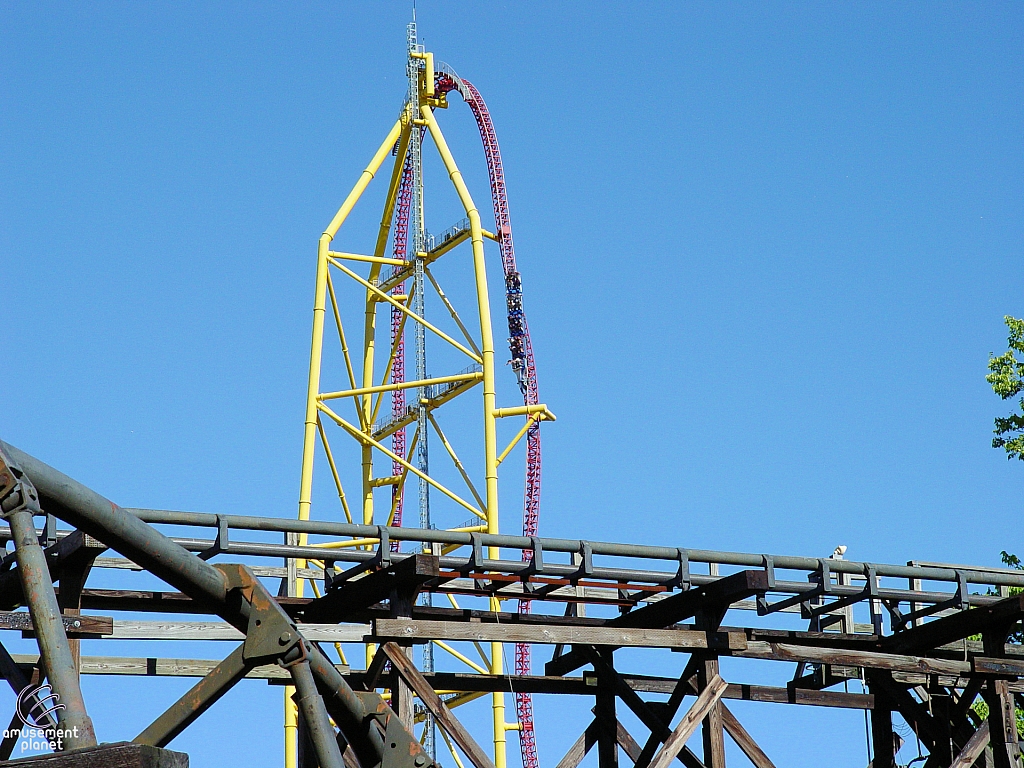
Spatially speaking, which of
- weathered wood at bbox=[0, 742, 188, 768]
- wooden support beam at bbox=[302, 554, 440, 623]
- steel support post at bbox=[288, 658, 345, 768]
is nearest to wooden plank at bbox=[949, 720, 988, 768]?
wooden support beam at bbox=[302, 554, 440, 623]

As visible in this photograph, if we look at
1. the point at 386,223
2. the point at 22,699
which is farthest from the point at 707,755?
the point at 386,223

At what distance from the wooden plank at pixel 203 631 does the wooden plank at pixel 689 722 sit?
289 centimetres

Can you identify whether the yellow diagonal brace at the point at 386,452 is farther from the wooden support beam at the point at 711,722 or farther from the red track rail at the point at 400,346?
the wooden support beam at the point at 711,722

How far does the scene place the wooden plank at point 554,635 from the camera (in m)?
12.5

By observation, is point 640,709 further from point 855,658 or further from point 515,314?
point 515,314

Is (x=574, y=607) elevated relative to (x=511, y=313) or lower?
lower

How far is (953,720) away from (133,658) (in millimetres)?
9063

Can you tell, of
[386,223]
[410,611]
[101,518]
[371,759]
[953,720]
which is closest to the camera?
[101,518]

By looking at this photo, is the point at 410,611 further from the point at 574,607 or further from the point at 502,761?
the point at 502,761

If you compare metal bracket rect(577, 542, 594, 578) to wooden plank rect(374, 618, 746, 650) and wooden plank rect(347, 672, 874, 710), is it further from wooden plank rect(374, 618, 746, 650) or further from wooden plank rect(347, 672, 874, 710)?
wooden plank rect(347, 672, 874, 710)

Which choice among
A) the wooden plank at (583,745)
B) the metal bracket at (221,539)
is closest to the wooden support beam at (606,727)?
the wooden plank at (583,745)

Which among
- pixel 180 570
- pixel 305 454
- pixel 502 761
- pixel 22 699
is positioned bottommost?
pixel 502 761

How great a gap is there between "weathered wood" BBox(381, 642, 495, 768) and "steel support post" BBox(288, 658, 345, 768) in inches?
244

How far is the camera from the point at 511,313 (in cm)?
3872
